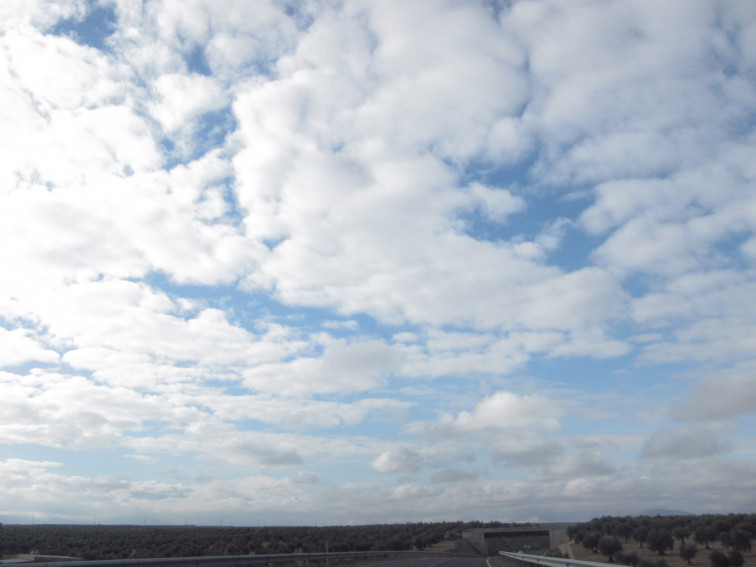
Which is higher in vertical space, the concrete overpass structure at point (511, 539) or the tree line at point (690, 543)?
the concrete overpass structure at point (511, 539)

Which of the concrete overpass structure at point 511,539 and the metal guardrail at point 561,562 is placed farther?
the concrete overpass structure at point 511,539

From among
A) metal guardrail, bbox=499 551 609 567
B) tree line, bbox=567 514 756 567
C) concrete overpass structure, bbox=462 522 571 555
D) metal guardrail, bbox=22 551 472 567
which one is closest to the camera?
metal guardrail, bbox=22 551 472 567

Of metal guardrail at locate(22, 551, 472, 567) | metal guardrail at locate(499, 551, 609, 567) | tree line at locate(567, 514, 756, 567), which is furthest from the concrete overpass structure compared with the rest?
metal guardrail at locate(499, 551, 609, 567)

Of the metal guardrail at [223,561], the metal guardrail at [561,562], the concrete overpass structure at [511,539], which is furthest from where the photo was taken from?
the concrete overpass structure at [511,539]

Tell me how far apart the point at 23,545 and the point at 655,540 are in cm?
5369

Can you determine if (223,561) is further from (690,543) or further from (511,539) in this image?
(511,539)

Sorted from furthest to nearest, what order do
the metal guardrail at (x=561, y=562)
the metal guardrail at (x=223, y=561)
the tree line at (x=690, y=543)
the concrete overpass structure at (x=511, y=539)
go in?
1. the concrete overpass structure at (x=511, y=539)
2. the tree line at (x=690, y=543)
3. the metal guardrail at (x=561, y=562)
4. the metal guardrail at (x=223, y=561)

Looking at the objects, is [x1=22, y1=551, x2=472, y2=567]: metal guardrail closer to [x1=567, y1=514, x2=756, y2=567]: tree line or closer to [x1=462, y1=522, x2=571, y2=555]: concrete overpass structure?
[x1=567, y1=514, x2=756, y2=567]: tree line

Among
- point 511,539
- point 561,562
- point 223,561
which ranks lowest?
point 561,562

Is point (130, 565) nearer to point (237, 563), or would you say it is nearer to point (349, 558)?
point (237, 563)

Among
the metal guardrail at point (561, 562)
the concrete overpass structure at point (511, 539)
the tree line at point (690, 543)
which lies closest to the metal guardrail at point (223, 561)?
the metal guardrail at point (561, 562)

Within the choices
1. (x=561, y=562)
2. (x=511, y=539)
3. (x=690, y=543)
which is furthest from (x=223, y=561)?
(x=511, y=539)

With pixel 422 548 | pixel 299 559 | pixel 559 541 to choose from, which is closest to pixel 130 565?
pixel 299 559

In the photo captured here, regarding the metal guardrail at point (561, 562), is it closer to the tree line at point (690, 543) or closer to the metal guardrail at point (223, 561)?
the tree line at point (690, 543)
